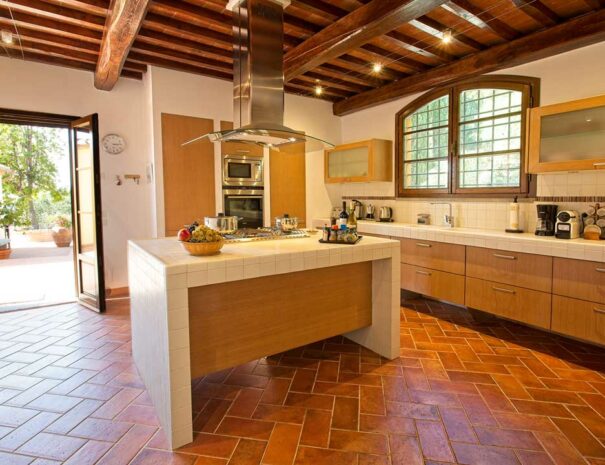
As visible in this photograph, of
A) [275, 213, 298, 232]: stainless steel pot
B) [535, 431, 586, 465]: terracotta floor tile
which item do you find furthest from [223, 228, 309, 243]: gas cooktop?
[535, 431, 586, 465]: terracotta floor tile

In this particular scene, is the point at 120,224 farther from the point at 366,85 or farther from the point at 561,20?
the point at 561,20

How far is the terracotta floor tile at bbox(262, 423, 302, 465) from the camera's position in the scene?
174 centimetres

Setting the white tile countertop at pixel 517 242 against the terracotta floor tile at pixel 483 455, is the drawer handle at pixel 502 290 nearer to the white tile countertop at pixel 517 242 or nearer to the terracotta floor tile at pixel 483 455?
the white tile countertop at pixel 517 242

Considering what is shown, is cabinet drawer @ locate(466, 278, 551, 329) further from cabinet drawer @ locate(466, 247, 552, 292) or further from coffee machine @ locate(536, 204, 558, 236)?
coffee machine @ locate(536, 204, 558, 236)

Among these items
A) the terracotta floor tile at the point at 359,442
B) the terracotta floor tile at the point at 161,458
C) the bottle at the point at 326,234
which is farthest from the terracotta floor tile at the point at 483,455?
the bottle at the point at 326,234

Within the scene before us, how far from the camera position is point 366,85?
16.0 feet

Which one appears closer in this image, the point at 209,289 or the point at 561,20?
the point at 209,289

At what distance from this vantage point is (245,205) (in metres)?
4.79

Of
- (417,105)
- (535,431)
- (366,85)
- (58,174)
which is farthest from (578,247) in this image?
(58,174)

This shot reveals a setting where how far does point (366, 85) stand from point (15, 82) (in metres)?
4.08

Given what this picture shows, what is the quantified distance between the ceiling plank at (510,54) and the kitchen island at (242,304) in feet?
7.35

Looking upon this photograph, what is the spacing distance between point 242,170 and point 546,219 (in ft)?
11.1

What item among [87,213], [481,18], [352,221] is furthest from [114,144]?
[481,18]

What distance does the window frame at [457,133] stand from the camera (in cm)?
350
